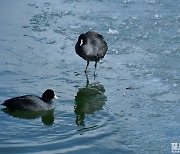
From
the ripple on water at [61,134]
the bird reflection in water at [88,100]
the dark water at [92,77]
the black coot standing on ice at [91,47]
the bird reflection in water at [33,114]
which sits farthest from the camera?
the black coot standing on ice at [91,47]

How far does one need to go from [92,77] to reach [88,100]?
0.97 meters

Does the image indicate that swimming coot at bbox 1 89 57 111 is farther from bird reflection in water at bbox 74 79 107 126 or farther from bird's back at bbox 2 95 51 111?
bird reflection in water at bbox 74 79 107 126

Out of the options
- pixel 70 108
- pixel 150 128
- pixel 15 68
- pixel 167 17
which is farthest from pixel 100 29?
pixel 150 128

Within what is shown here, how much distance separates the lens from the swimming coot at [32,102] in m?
8.52

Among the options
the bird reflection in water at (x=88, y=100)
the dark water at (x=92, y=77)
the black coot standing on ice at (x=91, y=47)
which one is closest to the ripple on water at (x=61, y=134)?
the dark water at (x=92, y=77)

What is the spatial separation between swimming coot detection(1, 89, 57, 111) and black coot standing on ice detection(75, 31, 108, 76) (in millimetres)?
1824

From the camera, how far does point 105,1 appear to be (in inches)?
594

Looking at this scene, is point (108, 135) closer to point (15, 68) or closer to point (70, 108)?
point (70, 108)

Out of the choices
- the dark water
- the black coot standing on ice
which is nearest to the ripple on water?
the dark water

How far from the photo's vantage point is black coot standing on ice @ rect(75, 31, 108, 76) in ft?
34.3

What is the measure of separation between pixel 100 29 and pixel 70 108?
14.3 ft

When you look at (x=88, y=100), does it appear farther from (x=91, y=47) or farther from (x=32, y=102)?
(x=91, y=47)

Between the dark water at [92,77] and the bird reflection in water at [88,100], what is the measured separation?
0.02 metres

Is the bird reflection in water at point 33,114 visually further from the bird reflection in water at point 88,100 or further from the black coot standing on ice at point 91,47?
the black coot standing on ice at point 91,47
